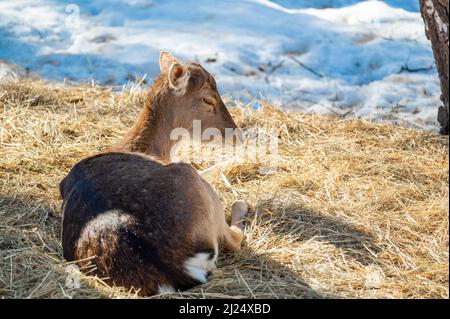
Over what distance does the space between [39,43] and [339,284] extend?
732 centimetres

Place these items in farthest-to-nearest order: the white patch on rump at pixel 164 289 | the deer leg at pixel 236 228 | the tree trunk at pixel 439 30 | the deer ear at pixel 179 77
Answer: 1. the deer ear at pixel 179 77
2. the tree trunk at pixel 439 30
3. the deer leg at pixel 236 228
4. the white patch on rump at pixel 164 289

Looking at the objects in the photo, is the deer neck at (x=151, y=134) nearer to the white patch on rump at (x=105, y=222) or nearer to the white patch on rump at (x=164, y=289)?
the white patch on rump at (x=105, y=222)

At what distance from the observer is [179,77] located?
20.4 ft

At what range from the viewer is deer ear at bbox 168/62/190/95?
613 centimetres

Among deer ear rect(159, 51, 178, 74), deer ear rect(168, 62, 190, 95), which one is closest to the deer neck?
deer ear rect(168, 62, 190, 95)

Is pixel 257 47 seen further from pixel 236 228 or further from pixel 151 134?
pixel 236 228

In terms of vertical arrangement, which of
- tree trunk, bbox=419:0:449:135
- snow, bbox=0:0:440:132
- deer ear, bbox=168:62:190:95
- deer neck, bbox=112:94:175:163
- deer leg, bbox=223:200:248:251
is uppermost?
tree trunk, bbox=419:0:449:135

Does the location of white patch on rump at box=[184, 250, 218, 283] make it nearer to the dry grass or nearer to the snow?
the dry grass

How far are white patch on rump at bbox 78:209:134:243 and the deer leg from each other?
0.82m

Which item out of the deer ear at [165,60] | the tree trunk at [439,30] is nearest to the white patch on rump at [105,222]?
the deer ear at [165,60]

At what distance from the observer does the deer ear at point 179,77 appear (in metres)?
6.13

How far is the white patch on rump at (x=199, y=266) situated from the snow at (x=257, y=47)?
450 centimetres

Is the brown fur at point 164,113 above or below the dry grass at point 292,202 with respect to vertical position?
above

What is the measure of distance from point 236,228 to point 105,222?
127 cm
